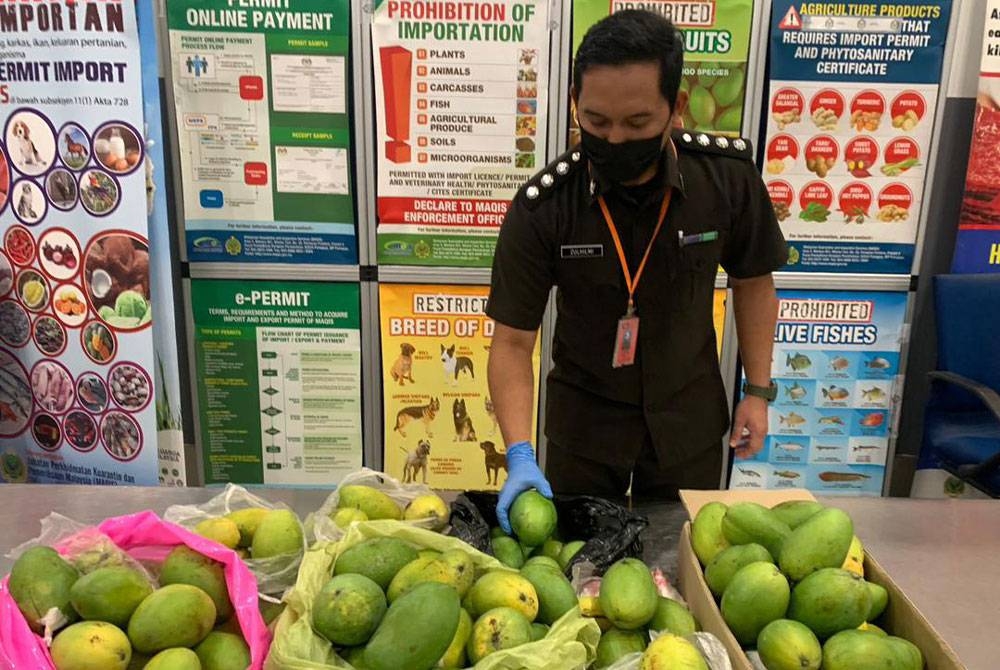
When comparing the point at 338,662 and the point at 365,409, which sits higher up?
the point at 338,662

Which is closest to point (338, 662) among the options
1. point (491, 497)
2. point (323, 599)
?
point (323, 599)

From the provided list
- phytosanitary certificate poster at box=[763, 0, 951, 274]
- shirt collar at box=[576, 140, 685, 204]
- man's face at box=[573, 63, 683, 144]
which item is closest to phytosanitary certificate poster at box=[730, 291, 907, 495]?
phytosanitary certificate poster at box=[763, 0, 951, 274]

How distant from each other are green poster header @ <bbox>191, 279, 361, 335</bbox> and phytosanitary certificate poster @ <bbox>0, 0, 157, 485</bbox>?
46 centimetres

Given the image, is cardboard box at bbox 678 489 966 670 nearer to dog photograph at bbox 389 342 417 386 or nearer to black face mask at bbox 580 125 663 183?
black face mask at bbox 580 125 663 183

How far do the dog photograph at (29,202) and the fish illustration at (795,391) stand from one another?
8.79 feet

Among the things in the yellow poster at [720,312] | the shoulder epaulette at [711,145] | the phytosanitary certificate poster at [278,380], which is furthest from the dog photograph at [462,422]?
the shoulder epaulette at [711,145]

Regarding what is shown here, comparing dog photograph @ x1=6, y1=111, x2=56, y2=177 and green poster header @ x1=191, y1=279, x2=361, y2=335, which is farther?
green poster header @ x1=191, y1=279, x2=361, y2=335

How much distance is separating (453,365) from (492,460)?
413 mm

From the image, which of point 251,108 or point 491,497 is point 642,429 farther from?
point 251,108

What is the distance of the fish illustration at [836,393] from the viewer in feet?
9.59

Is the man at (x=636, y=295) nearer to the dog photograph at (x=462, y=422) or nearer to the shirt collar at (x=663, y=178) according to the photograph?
the shirt collar at (x=663, y=178)

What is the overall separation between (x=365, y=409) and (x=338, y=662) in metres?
2.05

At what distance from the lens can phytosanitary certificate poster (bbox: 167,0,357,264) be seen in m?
2.57

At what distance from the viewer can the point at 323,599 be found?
0.94 m
